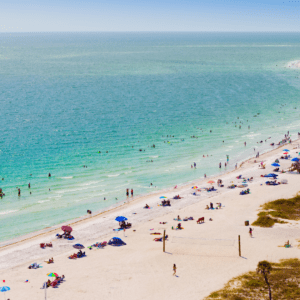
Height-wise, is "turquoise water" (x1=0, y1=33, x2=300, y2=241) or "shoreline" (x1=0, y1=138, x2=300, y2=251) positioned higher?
"turquoise water" (x1=0, y1=33, x2=300, y2=241)

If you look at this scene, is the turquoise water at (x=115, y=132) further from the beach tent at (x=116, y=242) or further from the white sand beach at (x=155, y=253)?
the beach tent at (x=116, y=242)

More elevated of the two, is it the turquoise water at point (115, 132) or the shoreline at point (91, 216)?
the turquoise water at point (115, 132)

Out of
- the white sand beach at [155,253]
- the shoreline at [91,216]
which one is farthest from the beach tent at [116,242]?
the shoreline at [91,216]

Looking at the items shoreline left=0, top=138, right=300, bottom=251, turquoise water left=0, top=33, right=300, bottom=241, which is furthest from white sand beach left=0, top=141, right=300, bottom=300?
turquoise water left=0, top=33, right=300, bottom=241

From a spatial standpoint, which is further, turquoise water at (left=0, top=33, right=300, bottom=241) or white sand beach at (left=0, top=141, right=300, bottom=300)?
turquoise water at (left=0, top=33, right=300, bottom=241)

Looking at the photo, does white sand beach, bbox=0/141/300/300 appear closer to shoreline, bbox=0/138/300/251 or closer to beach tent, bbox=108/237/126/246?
shoreline, bbox=0/138/300/251

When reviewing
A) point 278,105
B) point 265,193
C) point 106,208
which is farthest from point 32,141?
point 278,105

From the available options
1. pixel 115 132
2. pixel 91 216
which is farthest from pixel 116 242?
pixel 115 132

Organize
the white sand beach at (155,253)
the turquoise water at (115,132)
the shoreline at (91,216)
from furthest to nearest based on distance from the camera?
1. the turquoise water at (115,132)
2. the shoreline at (91,216)
3. the white sand beach at (155,253)

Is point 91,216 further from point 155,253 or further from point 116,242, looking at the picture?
point 155,253

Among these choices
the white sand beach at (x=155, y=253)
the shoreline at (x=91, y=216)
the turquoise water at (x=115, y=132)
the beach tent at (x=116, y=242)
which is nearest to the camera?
the white sand beach at (x=155, y=253)
